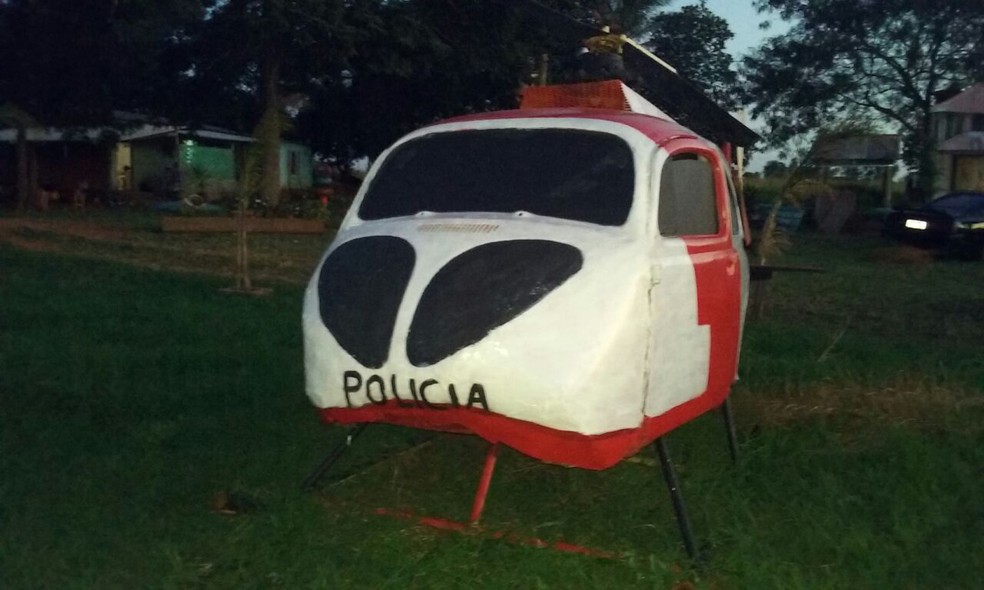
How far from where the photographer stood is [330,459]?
5.12m

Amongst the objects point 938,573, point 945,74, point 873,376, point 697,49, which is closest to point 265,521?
point 938,573

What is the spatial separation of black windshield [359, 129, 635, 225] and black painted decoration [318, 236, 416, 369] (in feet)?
1.61

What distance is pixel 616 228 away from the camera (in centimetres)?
443

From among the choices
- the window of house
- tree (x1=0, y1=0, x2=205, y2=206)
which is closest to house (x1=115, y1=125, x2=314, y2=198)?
the window of house

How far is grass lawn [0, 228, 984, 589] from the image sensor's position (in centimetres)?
446

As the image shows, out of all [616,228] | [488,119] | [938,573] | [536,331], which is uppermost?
[488,119]

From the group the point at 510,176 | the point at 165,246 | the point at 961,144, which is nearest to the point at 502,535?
the point at 510,176

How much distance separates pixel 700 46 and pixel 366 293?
44066 millimetres

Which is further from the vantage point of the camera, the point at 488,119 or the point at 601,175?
the point at 488,119

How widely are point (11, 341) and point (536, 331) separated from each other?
21.3 feet

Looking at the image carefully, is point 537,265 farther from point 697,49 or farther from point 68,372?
point 697,49

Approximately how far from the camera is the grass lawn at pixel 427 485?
14.6ft

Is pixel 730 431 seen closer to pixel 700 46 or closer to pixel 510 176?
pixel 510 176

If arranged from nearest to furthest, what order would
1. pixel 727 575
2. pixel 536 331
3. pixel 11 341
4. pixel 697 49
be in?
pixel 536 331, pixel 727 575, pixel 11 341, pixel 697 49
